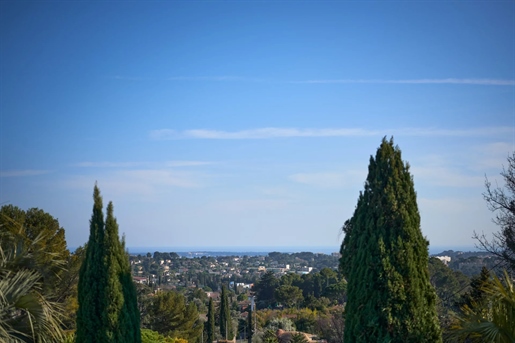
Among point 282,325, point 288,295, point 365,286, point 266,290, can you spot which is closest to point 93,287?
point 365,286

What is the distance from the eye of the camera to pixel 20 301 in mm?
7262

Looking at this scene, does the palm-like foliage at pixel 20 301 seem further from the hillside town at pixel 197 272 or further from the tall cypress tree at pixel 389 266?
the hillside town at pixel 197 272

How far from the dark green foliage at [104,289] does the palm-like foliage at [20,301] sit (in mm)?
671

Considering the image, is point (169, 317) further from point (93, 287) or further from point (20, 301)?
point (20, 301)

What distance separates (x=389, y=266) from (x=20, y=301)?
5237 millimetres

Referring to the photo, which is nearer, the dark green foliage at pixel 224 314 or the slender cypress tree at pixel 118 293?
the slender cypress tree at pixel 118 293

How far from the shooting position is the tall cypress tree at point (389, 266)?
289 inches

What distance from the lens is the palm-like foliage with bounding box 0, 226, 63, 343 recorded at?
718 centimetres

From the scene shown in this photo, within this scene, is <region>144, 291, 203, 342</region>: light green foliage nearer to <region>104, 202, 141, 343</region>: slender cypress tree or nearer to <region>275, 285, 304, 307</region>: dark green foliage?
<region>275, 285, 304, 307</region>: dark green foliage

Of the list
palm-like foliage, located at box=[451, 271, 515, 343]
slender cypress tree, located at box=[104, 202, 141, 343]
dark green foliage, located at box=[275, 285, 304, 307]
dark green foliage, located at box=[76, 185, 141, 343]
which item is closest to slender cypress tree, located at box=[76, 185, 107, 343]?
dark green foliage, located at box=[76, 185, 141, 343]

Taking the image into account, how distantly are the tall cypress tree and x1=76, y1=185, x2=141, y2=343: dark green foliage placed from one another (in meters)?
3.95

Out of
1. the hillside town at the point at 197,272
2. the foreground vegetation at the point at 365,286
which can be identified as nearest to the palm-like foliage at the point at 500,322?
the foreground vegetation at the point at 365,286

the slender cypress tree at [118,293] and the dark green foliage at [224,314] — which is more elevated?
the slender cypress tree at [118,293]

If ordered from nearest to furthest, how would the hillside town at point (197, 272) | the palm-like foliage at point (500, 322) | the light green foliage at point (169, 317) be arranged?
1. the palm-like foliage at point (500, 322)
2. the light green foliage at point (169, 317)
3. the hillside town at point (197, 272)
